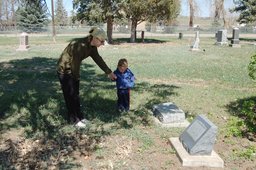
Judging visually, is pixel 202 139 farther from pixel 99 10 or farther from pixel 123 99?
pixel 99 10

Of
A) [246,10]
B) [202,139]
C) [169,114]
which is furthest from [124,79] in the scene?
[246,10]

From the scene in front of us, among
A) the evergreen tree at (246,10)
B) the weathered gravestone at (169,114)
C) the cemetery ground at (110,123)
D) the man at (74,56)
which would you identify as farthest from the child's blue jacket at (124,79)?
the evergreen tree at (246,10)

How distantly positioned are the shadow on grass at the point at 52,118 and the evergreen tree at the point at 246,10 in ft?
111

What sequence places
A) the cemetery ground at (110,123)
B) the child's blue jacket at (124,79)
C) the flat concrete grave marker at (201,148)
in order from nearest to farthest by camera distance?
the flat concrete grave marker at (201,148), the cemetery ground at (110,123), the child's blue jacket at (124,79)

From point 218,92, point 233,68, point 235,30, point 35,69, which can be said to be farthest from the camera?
point 235,30

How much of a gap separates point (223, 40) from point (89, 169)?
2397 centimetres

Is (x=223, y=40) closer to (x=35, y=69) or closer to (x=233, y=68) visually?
(x=233, y=68)

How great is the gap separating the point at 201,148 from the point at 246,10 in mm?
40264

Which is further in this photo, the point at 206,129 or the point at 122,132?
the point at 122,132

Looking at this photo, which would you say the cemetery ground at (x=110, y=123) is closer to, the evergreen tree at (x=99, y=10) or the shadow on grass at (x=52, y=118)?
the shadow on grass at (x=52, y=118)

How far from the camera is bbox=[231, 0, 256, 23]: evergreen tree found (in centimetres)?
4080

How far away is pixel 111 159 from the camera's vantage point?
5121 millimetres

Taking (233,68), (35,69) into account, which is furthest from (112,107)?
(233,68)

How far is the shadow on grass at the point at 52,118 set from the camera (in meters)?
5.24
